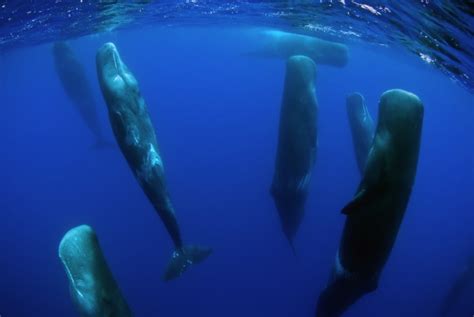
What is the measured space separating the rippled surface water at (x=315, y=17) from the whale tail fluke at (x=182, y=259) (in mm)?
7635

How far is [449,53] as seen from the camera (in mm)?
13633

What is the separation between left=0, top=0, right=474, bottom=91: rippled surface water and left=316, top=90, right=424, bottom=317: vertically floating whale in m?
4.74

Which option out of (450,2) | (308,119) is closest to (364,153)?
(308,119)

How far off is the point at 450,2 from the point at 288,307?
14.9 meters

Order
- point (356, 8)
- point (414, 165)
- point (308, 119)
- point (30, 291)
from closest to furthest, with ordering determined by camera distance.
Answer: point (414, 165) → point (308, 119) → point (356, 8) → point (30, 291)

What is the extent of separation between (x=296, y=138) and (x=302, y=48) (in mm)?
13379

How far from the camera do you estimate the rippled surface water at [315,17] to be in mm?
10438

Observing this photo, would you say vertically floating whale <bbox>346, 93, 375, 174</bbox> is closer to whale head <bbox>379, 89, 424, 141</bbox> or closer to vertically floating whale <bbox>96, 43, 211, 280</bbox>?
vertically floating whale <bbox>96, 43, 211, 280</bbox>

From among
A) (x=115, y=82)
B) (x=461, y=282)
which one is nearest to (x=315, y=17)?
(x=115, y=82)

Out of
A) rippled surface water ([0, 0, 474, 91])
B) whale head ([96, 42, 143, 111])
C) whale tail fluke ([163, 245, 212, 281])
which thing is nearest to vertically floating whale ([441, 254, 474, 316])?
rippled surface water ([0, 0, 474, 91])

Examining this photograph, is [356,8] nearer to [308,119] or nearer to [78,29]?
[308,119]

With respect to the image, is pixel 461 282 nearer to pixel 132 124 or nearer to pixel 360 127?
pixel 360 127

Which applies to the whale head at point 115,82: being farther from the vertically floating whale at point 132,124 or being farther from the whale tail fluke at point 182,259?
the whale tail fluke at point 182,259

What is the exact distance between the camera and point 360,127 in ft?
36.7
